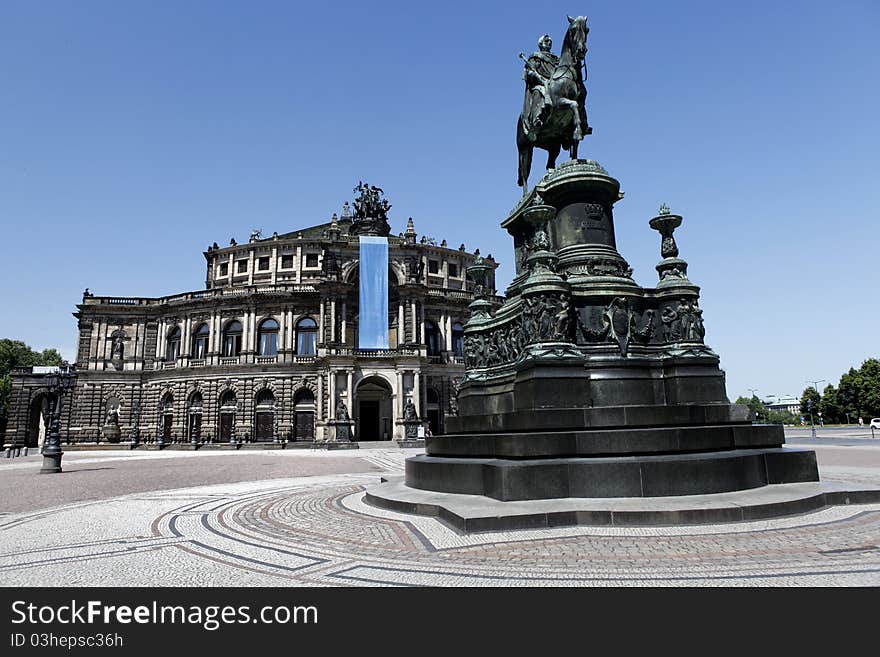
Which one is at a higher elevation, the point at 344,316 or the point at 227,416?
the point at 344,316

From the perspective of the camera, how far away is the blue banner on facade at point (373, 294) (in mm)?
47312

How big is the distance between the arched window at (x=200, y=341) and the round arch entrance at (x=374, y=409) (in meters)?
17.0

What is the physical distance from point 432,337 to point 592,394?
144 feet

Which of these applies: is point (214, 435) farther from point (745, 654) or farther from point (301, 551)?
point (745, 654)

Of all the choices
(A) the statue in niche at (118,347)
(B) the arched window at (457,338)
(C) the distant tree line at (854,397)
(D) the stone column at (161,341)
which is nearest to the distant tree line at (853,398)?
(C) the distant tree line at (854,397)

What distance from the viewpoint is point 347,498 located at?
10.5 m

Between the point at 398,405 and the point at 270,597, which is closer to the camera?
the point at 270,597

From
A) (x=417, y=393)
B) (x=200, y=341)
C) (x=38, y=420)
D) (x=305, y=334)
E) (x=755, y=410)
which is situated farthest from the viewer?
(x=38, y=420)

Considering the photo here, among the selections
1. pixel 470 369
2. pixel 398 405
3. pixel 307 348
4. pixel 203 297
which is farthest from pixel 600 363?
pixel 203 297

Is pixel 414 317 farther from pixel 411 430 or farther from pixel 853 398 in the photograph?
pixel 853 398

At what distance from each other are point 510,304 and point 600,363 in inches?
93.6

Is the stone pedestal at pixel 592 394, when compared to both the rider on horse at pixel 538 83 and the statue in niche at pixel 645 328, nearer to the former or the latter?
the statue in niche at pixel 645 328

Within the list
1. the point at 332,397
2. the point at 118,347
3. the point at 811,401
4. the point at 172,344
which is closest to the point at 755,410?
the point at 332,397

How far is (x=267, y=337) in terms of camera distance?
5228cm
